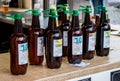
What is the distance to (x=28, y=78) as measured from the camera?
46.9 inches

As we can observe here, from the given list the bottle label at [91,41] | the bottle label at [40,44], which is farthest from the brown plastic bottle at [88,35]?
the bottle label at [40,44]

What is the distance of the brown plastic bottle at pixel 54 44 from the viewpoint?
1.27m

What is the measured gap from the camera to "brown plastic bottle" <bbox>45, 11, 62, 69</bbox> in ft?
4.16

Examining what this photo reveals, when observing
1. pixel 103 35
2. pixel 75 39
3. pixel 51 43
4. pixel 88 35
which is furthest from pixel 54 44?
pixel 103 35

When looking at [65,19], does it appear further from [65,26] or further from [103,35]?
[103,35]

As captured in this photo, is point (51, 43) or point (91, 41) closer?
point (51, 43)

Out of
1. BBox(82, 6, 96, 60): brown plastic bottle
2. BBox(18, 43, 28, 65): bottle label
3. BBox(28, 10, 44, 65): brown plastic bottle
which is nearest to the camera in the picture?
BBox(18, 43, 28, 65): bottle label

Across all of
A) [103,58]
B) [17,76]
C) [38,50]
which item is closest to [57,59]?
[38,50]

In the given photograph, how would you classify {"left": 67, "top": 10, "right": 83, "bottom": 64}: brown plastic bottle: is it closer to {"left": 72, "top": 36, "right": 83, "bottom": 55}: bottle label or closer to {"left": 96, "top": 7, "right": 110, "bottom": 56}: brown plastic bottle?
{"left": 72, "top": 36, "right": 83, "bottom": 55}: bottle label

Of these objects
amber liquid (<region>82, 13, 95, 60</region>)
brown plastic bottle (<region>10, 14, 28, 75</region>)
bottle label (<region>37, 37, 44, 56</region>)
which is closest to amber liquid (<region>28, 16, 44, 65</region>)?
bottle label (<region>37, 37, 44, 56</region>)

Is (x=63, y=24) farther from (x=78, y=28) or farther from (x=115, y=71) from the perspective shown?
(x=115, y=71)

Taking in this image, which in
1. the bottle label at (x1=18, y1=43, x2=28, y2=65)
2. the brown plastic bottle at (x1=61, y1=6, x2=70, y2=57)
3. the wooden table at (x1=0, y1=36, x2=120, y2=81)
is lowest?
the wooden table at (x1=0, y1=36, x2=120, y2=81)

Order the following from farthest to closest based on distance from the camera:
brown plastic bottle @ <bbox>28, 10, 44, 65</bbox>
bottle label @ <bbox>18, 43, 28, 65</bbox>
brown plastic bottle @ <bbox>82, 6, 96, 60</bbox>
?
brown plastic bottle @ <bbox>82, 6, 96, 60</bbox>, brown plastic bottle @ <bbox>28, 10, 44, 65</bbox>, bottle label @ <bbox>18, 43, 28, 65</bbox>

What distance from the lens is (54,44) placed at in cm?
127
